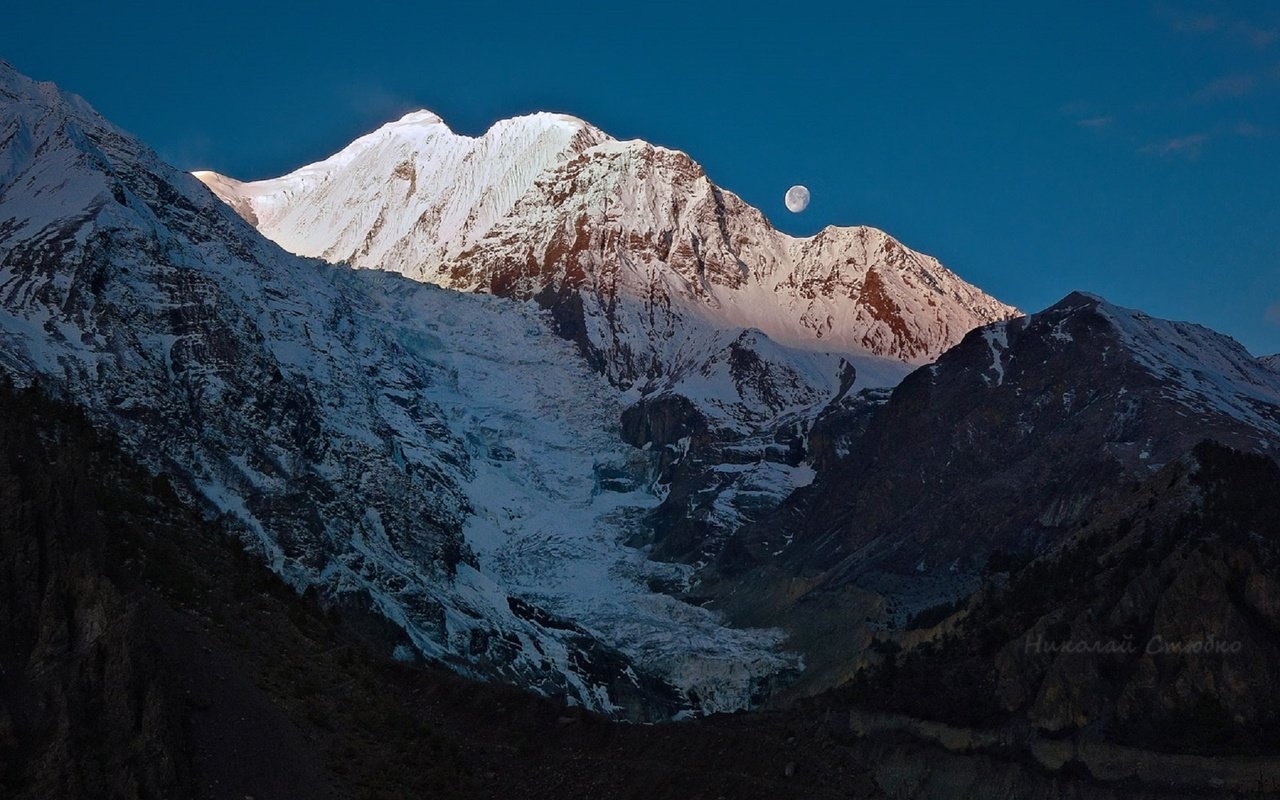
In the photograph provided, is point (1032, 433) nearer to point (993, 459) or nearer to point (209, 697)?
point (993, 459)

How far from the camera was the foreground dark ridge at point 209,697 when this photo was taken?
30.0 meters

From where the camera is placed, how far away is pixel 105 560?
3456 cm

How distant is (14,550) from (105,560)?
2747 mm

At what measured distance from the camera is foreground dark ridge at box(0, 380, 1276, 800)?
98.6 ft

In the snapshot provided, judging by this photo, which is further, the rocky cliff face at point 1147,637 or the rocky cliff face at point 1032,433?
the rocky cliff face at point 1032,433

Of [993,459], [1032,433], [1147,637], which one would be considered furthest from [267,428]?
[1147,637]

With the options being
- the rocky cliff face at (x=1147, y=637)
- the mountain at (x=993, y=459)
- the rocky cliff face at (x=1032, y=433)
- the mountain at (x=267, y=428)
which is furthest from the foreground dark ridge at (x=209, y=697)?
the rocky cliff face at (x=1032, y=433)

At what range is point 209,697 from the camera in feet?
111

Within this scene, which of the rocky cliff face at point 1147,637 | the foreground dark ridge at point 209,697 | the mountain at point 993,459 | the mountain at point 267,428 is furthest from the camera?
the mountain at point 993,459

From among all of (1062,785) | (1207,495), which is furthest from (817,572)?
(1062,785)

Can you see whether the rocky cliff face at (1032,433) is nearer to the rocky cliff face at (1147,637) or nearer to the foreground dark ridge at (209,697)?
the rocky cliff face at (1147,637)

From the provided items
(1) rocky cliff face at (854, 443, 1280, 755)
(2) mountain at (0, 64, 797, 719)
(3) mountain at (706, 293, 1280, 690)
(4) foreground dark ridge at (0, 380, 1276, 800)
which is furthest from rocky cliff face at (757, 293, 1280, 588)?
(4) foreground dark ridge at (0, 380, 1276, 800)

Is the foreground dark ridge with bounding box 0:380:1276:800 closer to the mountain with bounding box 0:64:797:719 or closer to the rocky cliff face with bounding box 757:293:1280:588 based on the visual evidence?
the mountain with bounding box 0:64:797:719

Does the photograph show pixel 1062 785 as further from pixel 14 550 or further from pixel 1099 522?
pixel 14 550
